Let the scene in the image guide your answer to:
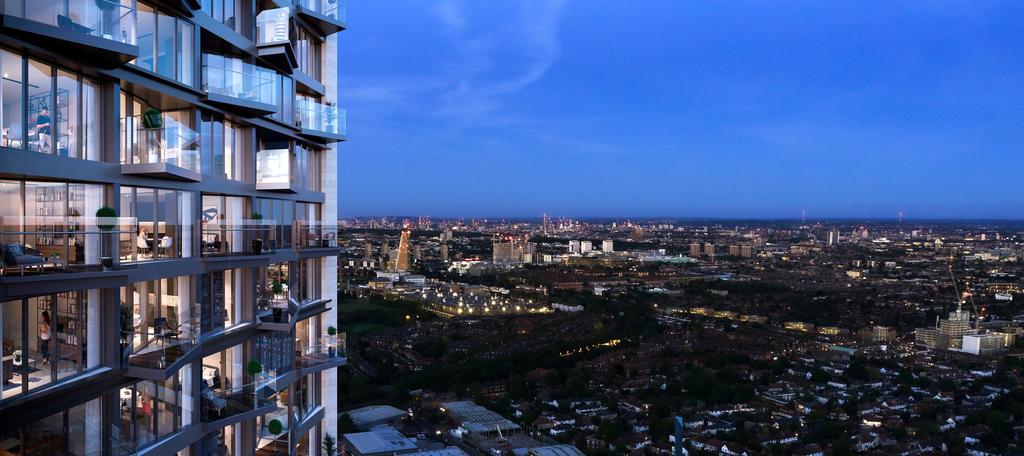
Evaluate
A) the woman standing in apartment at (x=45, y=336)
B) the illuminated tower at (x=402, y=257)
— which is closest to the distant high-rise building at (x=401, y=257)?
the illuminated tower at (x=402, y=257)

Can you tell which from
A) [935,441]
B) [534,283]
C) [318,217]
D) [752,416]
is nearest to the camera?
[318,217]

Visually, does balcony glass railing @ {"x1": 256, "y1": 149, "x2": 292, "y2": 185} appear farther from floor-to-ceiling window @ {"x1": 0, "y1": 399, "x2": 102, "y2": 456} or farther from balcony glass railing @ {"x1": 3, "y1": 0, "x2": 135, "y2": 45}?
floor-to-ceiling window @ {"x1": 0, "y1": 399, "x2": 102, "y2": 456}

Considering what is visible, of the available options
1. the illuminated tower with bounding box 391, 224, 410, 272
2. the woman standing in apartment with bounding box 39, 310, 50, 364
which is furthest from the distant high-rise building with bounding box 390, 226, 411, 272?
the woman standing in apartment with bounding box 39, 310, 50, 364

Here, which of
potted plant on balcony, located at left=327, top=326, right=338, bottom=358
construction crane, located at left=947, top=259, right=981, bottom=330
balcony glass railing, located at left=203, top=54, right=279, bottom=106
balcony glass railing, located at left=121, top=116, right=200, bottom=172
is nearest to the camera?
balcony glass railing, located at left=121, top=116, right=200, bottom=172

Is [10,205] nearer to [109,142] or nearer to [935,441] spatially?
[109,142]

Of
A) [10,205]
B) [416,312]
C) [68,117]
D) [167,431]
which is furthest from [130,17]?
[416,312]

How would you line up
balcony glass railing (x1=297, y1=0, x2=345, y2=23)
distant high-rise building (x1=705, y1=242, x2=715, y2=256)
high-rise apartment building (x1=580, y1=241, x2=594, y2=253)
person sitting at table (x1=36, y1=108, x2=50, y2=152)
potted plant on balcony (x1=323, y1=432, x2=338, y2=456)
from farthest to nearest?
1. distant high-rise building (x1=705, y1=242, x2=715, y2=256)
2. high-rise apartment building (x1=580, y1=241, x2=594, y2=253)
3. potted plant on balcony (x1=323, y1=432, x2=338, y2=456)
4. balcony glass railing (x1=297, y1=0, x2=345, y2=23)
5. person sitting at table (x1=36, y1=108, x2=50, y2=152)
